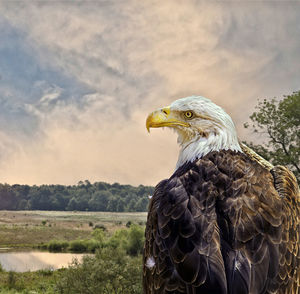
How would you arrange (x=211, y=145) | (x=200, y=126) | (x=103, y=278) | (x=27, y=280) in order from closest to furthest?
1. (x=211, y=145)
2. (x=200, y=126)
3. (x=103, y=278)
4. (x=27, y=280)

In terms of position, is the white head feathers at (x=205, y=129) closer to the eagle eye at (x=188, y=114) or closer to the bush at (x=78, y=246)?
the eagle eye at (x=188, y=114)

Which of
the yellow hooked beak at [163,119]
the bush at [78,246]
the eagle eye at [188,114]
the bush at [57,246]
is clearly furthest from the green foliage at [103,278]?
the bush at [57,246]

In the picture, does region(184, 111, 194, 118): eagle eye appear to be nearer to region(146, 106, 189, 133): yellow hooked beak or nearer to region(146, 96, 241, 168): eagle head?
region(146, 96, 241, 168): eagle head

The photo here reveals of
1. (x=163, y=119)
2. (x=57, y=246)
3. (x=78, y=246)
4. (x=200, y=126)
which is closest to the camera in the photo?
(x=200, y=126)

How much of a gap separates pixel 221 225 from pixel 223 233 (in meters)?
0.09

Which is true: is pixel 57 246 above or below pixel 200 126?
below

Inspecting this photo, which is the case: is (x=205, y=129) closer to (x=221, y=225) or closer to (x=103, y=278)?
(x=221, y=225)

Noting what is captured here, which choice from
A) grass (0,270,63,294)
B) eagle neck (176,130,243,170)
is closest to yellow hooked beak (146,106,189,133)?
eagle neck (176,130,243,170)

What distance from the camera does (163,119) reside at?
5199 mm

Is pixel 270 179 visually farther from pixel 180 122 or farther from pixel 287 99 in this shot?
pixel 287 99

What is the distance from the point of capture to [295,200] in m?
Answer: 4.50

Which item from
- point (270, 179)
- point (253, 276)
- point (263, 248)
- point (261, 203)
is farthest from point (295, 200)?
point (253, 276)

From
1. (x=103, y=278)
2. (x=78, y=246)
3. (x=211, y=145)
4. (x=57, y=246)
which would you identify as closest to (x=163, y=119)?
(x=211, y=145)

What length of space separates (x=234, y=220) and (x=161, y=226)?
0.86 m
